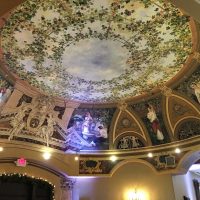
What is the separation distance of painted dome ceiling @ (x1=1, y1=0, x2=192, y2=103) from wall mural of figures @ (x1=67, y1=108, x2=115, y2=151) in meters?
1.16

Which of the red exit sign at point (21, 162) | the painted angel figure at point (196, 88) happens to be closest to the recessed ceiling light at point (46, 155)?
the red exit sign at point (21, 162)

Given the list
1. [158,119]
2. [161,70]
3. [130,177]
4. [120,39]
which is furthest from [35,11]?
[130,177]

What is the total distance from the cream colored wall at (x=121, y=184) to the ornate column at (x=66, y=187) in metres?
0.31

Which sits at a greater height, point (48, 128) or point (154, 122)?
point (154, 122)

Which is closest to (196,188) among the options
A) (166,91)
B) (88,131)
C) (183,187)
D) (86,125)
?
(183,187)

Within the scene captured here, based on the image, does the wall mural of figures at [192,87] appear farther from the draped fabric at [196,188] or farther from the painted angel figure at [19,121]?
the painted angel figure at [19,121]

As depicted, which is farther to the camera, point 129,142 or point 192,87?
point 129,142

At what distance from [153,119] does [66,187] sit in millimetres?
4546

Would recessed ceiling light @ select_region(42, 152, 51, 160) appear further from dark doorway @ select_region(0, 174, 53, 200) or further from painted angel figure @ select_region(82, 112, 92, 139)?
painted angel figure @ select_region(82, 112, 92, 139)

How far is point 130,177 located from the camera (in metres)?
12.0

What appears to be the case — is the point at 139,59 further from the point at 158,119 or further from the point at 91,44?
the point at 158,119

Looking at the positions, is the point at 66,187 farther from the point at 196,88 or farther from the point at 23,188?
the point at 196,88

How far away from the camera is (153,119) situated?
38.1 ft

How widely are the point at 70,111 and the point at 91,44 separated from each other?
14.1 feet
